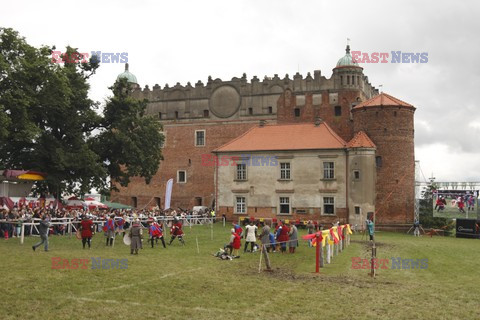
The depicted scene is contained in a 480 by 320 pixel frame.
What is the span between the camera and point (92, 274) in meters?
16.5

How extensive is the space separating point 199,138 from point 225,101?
4939mm

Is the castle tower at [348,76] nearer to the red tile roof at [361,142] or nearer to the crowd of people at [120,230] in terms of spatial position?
the red tile roof at [361,142]

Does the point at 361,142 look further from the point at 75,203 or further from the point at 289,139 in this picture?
the point at 75,203

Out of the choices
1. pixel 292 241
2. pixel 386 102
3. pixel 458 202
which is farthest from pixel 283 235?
pixel 386 102

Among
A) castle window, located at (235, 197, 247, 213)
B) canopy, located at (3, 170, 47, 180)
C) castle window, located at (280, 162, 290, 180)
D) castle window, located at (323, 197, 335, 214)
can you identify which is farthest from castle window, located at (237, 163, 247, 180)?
canopy, located at (3, 170, 47, 180)

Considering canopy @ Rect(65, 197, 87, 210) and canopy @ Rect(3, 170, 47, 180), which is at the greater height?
canopy @ Rect(3, 170, 47, 180)

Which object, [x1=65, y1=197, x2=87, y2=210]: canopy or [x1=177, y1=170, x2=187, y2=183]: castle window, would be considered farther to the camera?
[x1=177, y1=170, x2=187, y2=183]: castle window

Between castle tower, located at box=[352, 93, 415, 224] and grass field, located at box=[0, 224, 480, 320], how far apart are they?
72.0ft

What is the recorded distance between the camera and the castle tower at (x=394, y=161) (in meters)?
44.3

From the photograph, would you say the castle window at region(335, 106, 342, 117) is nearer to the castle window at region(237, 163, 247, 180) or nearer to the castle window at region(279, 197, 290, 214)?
the castle window at region(237, 163, 247, 180)

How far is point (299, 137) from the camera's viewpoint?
47.1 m

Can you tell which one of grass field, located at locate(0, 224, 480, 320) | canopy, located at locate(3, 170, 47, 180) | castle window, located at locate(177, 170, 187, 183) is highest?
castle window, located at locate(177, 170, 187, 183)

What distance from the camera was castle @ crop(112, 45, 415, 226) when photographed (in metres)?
44.3

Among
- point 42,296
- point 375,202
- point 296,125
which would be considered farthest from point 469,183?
point 42,296
